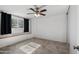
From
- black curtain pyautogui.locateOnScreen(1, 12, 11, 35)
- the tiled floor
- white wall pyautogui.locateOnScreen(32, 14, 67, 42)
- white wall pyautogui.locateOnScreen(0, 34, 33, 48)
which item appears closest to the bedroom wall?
the tiled floor

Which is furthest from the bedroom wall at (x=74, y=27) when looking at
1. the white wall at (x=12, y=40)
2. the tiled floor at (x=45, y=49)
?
the white wall at (x=12, y=40)

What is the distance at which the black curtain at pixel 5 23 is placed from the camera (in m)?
4.69

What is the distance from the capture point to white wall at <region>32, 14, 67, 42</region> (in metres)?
4.75

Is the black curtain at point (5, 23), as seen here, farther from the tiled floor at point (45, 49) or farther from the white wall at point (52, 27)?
the white wall at point (52, 27)

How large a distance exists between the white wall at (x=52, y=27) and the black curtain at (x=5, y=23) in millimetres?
1608

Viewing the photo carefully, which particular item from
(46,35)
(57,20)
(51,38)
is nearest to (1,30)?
(46,35)

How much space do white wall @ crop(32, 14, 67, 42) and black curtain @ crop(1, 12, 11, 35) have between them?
1.61 m

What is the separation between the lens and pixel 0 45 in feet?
14.1

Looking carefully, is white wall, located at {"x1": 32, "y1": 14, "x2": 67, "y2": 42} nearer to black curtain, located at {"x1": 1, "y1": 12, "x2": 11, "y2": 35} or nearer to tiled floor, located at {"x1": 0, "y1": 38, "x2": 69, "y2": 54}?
tiled floor, located at {"x1": 0, "y1": 38, "x2": 69, "y2": 54}

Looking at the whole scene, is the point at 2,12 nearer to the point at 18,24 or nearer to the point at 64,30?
the point at 18,24

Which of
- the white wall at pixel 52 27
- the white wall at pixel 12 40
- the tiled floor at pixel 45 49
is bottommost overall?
the tiled floor at pixel 45 49

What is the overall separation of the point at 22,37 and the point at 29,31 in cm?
73

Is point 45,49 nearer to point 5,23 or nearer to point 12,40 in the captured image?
point 12,40

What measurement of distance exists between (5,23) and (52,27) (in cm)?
284
